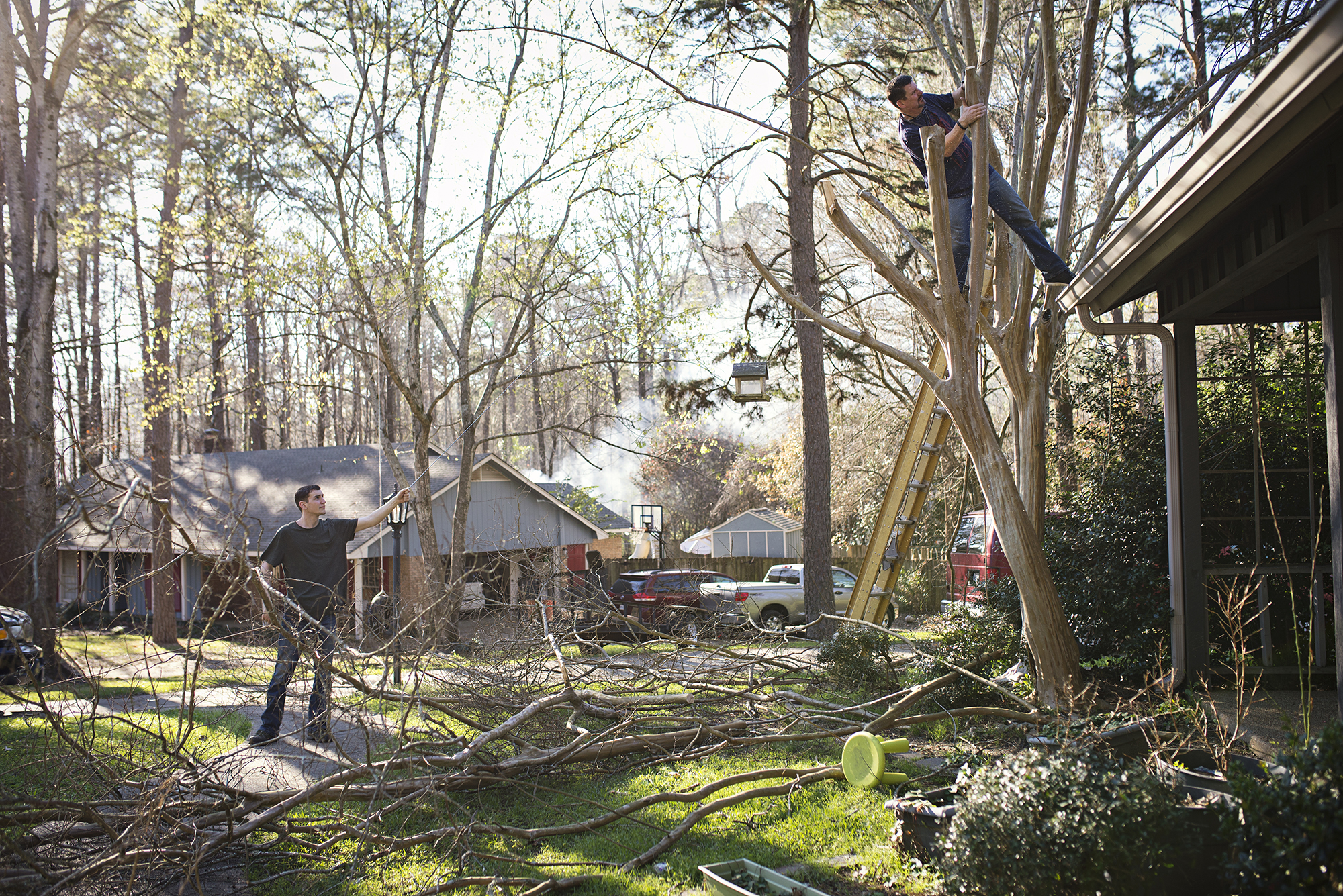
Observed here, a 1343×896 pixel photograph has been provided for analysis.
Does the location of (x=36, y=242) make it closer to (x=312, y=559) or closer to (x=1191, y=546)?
(x=312, y=559)

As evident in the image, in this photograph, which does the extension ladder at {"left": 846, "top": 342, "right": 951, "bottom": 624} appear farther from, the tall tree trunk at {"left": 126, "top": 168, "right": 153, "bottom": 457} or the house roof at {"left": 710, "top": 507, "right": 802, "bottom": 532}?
the house roof at {"left": 710, "top": 507, "right": 802, "bottom": 532}

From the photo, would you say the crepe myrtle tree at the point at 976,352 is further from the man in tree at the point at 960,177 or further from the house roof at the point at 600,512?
the house roof at the point at 600,512

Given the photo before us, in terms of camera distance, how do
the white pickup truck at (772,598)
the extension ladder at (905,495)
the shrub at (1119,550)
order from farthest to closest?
1. the white pickup truck at (772,598)
2. the extension ladder at (905,495)
3. the shrub at (1119,550)

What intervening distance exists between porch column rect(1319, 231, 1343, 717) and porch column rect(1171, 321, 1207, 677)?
213 centimetres

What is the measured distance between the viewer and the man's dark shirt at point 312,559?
661 cm

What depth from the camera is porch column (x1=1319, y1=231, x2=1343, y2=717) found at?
4004 millimetres

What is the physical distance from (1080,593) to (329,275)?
13.4 metres

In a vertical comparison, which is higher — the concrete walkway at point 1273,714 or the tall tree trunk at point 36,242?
the tall tree trunk at point 36,242

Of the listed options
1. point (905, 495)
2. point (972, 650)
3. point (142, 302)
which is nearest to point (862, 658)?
point (972, 650)

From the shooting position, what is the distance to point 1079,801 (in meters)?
3.08

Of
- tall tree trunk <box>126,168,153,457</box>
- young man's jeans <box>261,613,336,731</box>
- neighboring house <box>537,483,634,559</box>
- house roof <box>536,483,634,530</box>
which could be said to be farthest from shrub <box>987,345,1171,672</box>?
neighboring house <box>537,483,634,559</box>

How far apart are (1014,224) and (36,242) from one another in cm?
1260

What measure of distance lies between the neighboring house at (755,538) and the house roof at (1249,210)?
2548cm

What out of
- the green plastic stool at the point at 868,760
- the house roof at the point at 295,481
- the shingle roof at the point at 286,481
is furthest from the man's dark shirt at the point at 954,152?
the house roof at the point at 295,481
